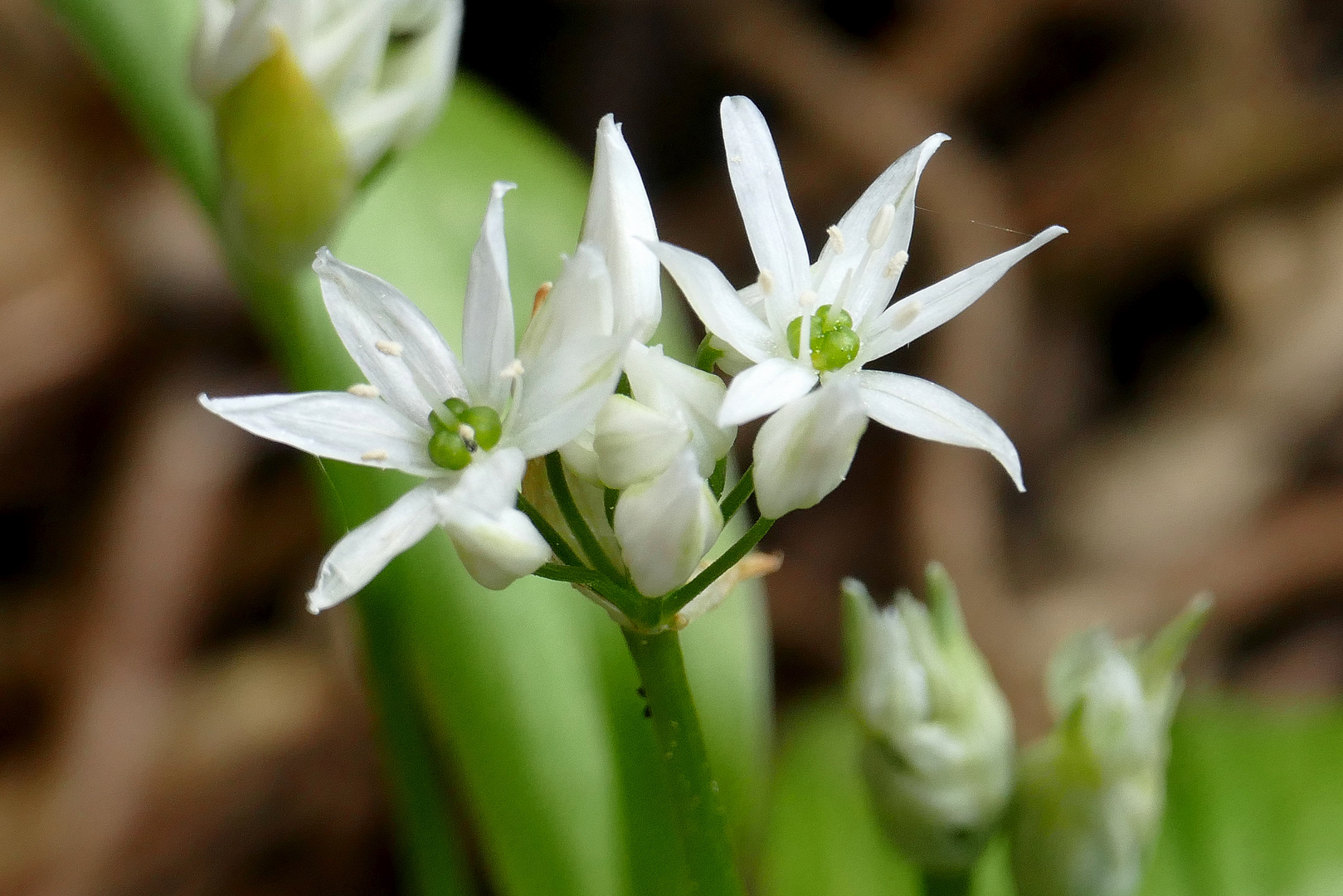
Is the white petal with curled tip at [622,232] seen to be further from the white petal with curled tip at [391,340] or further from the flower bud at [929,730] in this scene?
the flower bud at [929,730]

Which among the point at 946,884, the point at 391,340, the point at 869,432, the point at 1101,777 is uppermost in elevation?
the point at 391,340

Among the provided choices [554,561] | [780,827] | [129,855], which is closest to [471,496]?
[554,561]

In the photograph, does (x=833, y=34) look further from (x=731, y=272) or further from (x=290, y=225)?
(x=290, y=225)

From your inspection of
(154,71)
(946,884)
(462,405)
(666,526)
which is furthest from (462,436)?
(154,71)

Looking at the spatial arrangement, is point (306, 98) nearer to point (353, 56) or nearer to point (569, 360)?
point (353, 56)

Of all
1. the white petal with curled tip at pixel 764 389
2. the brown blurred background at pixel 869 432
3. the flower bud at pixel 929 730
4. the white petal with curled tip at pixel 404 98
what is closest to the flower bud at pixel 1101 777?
the flower bud at pixel 929 730

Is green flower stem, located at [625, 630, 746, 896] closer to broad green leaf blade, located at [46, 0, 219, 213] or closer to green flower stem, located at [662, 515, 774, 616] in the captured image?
green flower stem, located at [662, 515, 774, 616]

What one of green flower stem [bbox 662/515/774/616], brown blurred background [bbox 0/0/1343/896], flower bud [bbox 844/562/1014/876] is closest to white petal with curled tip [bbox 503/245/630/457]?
green flower stem [bbox 662/515/774/616]
